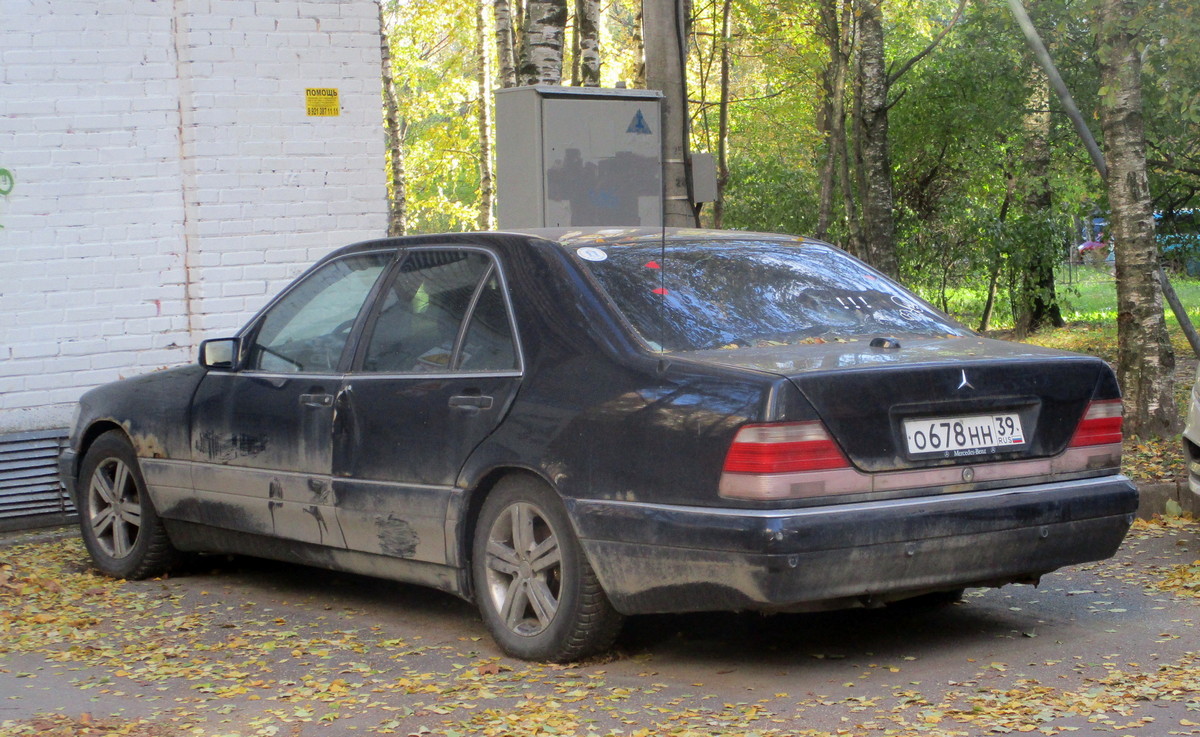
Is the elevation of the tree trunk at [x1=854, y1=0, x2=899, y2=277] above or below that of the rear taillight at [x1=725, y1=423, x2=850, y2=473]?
above

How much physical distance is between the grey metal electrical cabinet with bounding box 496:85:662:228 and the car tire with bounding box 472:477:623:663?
420 centimetres

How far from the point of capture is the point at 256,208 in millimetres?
9805

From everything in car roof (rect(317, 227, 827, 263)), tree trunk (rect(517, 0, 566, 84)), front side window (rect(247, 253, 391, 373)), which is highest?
tree trunk (rect(517, 0, 566, 84))

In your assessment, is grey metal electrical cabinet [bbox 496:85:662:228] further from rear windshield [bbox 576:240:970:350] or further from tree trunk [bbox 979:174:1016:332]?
tree trunk [bbox 979:174:1016:332]

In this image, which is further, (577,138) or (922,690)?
(577,138)

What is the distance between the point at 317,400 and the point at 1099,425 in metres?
3.05

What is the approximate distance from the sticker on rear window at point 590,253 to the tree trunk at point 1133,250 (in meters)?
5.19

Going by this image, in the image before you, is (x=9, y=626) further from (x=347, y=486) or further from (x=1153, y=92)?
(x=1153, y=92)

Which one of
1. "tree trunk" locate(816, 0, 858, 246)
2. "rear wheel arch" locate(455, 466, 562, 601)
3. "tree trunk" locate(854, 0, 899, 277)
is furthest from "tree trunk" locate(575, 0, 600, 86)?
"rear wheel arch" locate(455, 466, 562, 601)

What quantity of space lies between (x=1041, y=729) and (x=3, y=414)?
696 centimetres

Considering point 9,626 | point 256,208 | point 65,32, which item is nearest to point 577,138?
point 256,208

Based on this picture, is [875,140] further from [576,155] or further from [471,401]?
[471,401]

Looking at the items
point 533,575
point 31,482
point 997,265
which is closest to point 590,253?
point 533,575

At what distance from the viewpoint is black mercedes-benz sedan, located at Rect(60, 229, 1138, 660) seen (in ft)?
14.9
